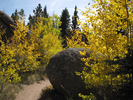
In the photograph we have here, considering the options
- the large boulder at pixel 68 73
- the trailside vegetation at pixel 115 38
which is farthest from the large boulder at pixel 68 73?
the trailside vegetation at pixel 115 38

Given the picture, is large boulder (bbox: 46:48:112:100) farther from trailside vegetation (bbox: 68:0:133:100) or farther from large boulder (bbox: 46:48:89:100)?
trailside vegetation (bbox: 68:0:133:100)

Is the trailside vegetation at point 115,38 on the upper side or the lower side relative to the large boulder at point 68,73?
upper

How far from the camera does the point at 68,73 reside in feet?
12.0

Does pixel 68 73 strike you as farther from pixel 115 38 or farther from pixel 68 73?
pixel 115 38

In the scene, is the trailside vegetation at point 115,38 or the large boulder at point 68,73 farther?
the large boulder at point 68,73

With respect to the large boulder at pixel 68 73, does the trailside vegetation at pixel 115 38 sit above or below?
above

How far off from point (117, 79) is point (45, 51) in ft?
25.3

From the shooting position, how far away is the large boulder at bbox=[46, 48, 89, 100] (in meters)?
3.51

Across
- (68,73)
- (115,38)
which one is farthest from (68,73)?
(115,38)

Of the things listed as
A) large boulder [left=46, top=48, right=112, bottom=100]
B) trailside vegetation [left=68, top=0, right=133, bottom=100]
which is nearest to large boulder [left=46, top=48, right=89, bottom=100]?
large boulder [left=46, top=48, right=112, bottom=100]

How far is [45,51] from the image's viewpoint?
9070mm

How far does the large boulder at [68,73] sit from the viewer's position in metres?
3.51

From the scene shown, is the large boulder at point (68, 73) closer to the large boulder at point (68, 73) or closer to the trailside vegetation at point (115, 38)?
the large boulder at point (68, 73)

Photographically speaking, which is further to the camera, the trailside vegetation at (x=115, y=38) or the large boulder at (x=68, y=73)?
the large boulder at (x=68, y=73)
